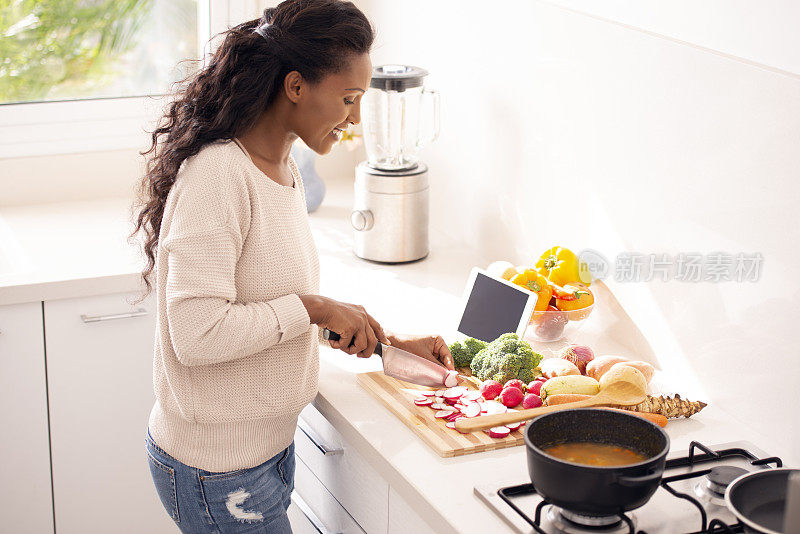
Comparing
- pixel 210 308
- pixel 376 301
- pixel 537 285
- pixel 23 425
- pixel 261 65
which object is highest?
pixel 261 65

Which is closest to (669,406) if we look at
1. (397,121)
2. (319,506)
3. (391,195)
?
(319,506)

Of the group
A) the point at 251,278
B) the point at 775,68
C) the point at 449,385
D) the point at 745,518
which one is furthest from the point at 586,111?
the point at 745,518

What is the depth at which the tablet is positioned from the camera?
1.77m

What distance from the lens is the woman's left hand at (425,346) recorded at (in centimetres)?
169

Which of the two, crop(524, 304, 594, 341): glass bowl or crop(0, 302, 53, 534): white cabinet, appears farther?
crop(0, 302, 53, 534): white cabinet

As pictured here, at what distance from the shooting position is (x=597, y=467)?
1.12 m

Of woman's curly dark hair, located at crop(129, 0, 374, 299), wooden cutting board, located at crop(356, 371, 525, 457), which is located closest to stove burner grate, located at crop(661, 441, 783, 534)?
wooden cutting board, located at crop(356, 371, 525, 457)

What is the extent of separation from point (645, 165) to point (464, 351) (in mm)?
454

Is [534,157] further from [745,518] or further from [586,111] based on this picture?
[745,518]

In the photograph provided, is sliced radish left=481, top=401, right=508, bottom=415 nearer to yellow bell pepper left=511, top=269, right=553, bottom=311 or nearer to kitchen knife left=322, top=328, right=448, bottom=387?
kitchen knife left=322, top=328, right=448, bottom=387

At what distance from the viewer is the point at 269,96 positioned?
55.4 inches

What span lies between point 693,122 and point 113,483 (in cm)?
157

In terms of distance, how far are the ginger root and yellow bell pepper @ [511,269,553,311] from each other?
13.0 inches

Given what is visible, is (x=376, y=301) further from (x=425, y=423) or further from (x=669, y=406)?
(x=669, y=406)
